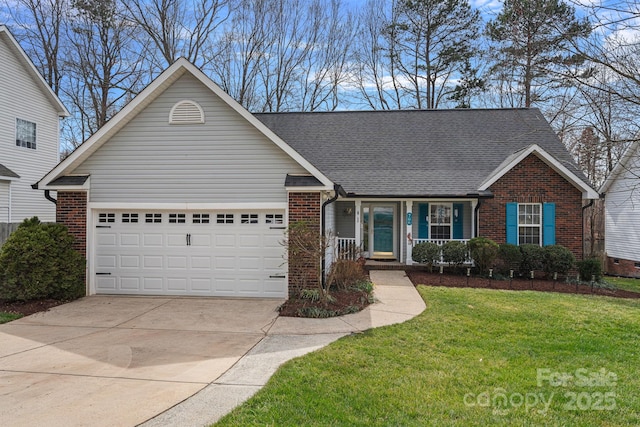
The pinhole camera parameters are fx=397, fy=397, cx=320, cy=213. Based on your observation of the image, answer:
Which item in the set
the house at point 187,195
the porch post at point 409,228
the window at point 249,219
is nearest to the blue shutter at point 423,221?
the porch post at point 409,228

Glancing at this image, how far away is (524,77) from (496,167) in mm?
8593

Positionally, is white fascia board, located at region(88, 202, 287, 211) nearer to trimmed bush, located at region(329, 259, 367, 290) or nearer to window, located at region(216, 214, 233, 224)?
window, located at region(216, 214, 233, 224)

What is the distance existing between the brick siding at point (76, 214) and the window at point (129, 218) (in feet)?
2.84

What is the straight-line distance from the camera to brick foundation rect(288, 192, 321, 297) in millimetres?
8938

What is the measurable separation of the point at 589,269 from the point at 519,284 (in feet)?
7.90

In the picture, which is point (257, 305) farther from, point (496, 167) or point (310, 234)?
point (496, 167)

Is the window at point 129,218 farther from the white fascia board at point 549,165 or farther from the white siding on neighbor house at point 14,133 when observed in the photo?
the white fascia board at point 549,165

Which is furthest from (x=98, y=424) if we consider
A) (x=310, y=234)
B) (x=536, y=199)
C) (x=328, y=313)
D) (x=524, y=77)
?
(x=536, y=199)

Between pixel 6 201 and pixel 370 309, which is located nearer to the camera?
pixel 370 309

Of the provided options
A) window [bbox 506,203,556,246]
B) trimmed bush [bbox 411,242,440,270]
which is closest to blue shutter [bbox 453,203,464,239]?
window [bbox 506,203,556,246]

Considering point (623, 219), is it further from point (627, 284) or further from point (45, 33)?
point (45, 33)

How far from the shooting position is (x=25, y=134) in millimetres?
16406

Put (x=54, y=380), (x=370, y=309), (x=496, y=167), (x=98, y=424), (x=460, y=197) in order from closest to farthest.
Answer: (x=98, y=424) < (x=54, y=380) < (x=370, y=309) < (x=460, y=197) < (x=496, y=167)

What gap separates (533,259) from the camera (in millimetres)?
11938
